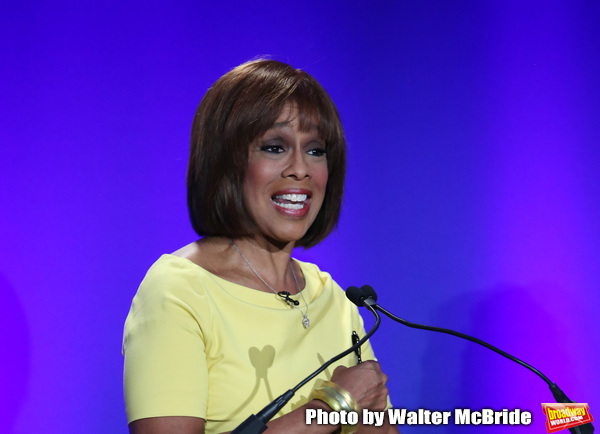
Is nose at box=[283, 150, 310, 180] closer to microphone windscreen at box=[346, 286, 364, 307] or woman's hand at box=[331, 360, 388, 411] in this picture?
microphone windscreen at box=[346, 286, 364, 307]

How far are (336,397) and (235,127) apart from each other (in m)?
0.56

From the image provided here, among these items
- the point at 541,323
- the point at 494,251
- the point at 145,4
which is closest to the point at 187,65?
the point at 145,4

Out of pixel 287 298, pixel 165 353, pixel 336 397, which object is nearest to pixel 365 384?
pixel 336 397

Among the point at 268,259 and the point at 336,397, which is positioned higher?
the point at 268,259

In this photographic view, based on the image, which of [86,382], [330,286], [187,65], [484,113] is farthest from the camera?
[484,113]

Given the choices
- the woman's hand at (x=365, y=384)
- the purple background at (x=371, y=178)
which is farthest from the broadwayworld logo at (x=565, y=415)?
the purple background at (x=371, y=178)

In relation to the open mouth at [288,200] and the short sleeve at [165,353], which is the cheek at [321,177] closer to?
the open mouth at [288,200]

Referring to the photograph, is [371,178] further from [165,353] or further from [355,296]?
[165,353]

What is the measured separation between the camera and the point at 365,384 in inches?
51.9

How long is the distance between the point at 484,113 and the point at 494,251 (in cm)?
47

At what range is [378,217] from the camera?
241 cm

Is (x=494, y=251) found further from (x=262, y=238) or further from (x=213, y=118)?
(x=213, y=118)

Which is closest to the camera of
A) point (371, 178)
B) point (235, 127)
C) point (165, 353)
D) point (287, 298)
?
point (165, 353)

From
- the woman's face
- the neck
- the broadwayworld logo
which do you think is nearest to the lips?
the woman's face
